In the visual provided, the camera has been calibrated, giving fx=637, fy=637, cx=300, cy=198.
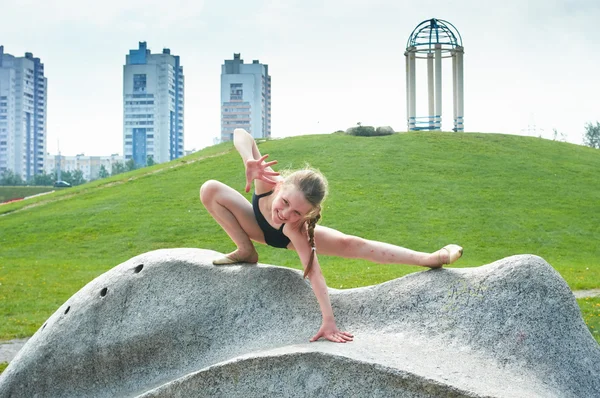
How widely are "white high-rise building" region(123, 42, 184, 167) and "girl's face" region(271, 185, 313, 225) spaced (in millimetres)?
107073

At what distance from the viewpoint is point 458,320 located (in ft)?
13.3

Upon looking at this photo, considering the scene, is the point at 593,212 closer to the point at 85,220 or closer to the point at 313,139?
the point at 313,139

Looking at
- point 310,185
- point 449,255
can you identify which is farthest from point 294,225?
point 449,255

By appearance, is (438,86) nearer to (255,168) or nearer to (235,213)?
(235,213)

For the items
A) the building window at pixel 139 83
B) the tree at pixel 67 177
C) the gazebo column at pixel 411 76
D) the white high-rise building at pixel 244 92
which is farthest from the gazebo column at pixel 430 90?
the building window at pixel 139 83

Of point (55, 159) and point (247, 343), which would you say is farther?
point (55, 159)

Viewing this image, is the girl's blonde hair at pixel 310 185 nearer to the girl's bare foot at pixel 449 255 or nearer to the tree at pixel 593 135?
the girl's bare foot at pixel 449 255

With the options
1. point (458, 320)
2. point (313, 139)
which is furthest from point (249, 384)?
point (313, 139)

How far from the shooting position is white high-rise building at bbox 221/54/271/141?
99.6m

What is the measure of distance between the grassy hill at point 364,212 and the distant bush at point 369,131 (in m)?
1.27

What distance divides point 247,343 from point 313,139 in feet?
98.0

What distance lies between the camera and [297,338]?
4.05 metres

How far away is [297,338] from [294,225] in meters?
0.75

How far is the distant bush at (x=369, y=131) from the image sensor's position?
34.4 meters
